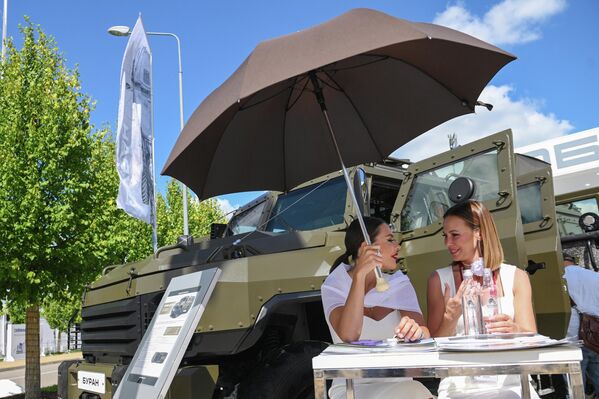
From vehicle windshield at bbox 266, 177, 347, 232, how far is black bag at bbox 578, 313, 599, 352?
8.58ft

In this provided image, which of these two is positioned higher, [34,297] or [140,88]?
[140,88]

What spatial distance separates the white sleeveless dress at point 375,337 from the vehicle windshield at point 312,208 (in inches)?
69.8

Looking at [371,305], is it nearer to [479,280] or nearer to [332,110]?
[479,280]

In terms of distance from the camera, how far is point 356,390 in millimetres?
2408

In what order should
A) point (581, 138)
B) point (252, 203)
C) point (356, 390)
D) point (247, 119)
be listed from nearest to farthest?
point (356, 390)
point (247, 119)
point (252, 203)
point (581, 138)

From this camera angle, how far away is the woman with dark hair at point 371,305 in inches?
92.0

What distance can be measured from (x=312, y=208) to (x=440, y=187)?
3.46 feet

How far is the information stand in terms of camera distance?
3379 millimetres

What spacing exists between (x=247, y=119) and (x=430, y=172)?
1.72 m

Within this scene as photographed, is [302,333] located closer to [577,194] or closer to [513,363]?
[513,363]

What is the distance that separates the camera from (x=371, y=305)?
2.64 meters

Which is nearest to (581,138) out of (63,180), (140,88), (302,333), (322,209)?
(322,209)

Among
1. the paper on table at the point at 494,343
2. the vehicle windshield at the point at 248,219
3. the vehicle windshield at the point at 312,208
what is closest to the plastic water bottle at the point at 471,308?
the paper on table at the point at 494,343

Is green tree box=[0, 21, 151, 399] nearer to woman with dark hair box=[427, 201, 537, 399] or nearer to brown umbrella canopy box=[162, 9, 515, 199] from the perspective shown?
brown umbrella canopy box=[162, 9, 515, 199]
